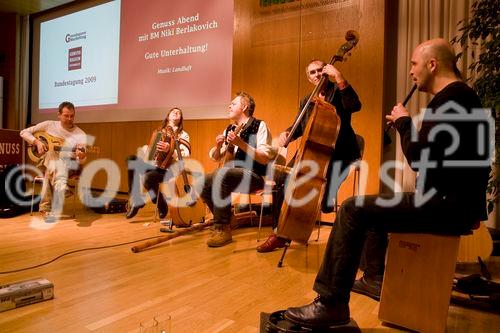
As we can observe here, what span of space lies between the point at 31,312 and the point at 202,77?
3.63m

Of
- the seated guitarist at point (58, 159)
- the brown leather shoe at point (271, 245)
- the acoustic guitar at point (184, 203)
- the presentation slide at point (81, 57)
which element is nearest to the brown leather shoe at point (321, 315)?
the brown leather shoe at point (271, 245)

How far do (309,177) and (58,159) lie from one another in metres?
2.73

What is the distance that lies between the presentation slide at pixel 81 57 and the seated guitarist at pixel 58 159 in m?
1.73

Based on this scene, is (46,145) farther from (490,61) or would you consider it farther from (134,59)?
(490,61)

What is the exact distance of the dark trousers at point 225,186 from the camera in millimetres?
2697

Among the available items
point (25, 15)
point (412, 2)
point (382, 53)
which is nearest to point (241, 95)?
point (382, 53)

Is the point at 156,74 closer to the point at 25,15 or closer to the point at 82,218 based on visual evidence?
the point at 82,218

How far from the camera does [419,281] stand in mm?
1460

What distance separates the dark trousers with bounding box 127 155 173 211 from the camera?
11.6 feet

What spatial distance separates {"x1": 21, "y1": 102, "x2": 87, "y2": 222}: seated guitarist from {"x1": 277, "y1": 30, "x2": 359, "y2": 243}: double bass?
2513mm

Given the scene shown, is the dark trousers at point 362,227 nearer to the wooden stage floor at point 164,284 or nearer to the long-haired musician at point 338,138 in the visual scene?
the wooden stage floor at point 164,284

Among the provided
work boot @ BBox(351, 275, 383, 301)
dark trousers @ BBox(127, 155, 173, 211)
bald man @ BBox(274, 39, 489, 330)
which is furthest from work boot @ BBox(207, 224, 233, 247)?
bald man @ BBox(274, 39, 489, 330)

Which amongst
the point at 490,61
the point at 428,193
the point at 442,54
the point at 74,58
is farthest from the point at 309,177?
the point at 74,58

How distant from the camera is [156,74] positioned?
516 cm
